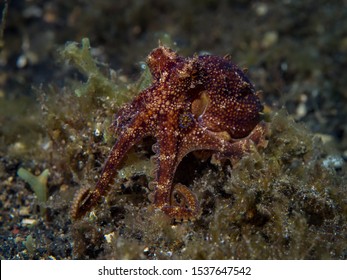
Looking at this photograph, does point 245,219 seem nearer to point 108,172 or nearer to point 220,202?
point 220,202

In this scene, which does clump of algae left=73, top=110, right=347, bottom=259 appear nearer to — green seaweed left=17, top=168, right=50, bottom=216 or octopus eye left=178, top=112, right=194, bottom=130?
octopus eye left=178, top=112, right=194, bottom=130

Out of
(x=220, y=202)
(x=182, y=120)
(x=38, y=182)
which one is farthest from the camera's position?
(x=38, y=182)

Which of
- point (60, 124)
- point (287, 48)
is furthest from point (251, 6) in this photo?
point (60, 124)

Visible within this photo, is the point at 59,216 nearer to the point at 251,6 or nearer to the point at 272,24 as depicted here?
the point at 272,24

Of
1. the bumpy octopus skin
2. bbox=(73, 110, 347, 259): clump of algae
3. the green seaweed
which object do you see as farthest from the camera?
the green seaweed

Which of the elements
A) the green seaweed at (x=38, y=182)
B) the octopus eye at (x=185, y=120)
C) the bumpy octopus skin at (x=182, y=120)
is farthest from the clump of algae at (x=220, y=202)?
the octopus eye at (x=185, y=120)

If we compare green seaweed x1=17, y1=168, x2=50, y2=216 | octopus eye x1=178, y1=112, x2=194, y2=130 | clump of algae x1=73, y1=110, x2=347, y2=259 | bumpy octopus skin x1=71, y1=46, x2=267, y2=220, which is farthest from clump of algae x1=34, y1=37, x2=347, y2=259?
octopus eye x1=178, y1=112, x2=194, y2=130

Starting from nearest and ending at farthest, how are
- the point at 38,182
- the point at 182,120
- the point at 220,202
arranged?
the point at 182,120, the point at 220,202, the point at 38,182

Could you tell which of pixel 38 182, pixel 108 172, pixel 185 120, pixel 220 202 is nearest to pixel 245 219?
pixel 220 202

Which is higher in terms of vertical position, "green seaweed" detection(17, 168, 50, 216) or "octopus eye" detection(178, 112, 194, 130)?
"green seaweed" detection(17, 168, 50, 216)
